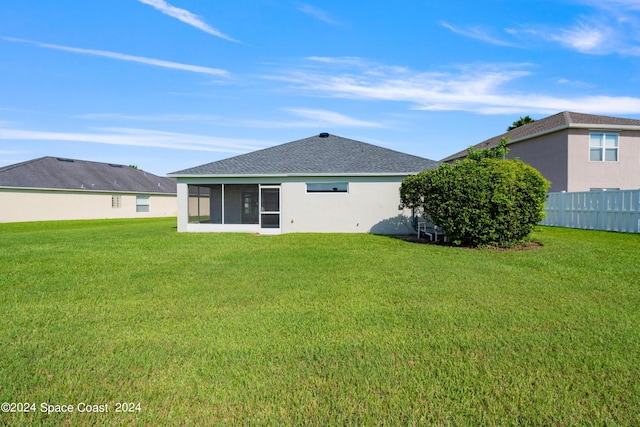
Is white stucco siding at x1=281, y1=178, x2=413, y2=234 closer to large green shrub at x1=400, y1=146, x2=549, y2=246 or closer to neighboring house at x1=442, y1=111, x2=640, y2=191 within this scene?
large green shrub at x1=400, y1=146, x2=549, y2=246

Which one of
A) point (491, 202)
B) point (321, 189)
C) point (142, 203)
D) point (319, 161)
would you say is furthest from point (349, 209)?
point (142, 203)

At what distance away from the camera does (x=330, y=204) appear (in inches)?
648

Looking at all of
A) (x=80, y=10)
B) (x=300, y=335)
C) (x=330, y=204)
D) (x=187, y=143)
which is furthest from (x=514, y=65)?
(x=187, y=143)

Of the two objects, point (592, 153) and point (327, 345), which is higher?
point (592, 153)

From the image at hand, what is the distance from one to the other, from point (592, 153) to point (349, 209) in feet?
47.6

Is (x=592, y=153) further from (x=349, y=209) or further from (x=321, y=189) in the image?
(x=321, y=189)

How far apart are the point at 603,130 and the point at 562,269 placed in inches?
659

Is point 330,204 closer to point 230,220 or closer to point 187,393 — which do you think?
point 230,220

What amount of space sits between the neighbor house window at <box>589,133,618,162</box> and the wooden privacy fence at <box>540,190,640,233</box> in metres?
4.13

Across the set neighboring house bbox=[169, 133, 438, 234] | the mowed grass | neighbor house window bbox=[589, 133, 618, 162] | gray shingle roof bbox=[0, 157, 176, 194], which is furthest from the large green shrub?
gray shingle roof bbox=[0, 157, 176, 194]

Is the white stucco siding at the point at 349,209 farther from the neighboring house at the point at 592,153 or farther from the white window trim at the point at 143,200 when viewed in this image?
the white window trim at the point at 143,200

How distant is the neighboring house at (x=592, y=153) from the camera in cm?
1902

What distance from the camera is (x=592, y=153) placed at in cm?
1936

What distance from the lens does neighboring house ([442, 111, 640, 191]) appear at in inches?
749
